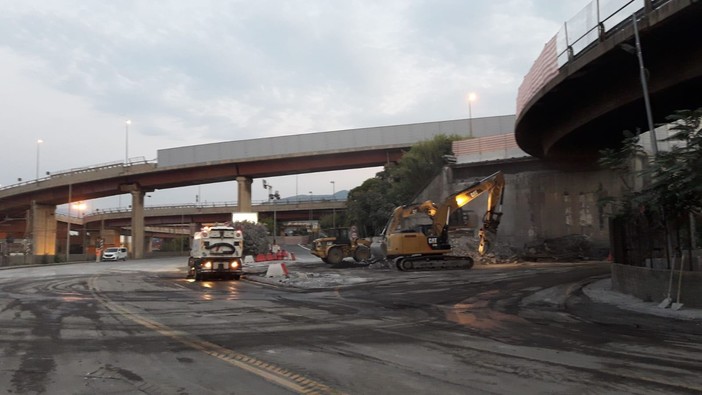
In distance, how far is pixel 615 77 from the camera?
18.8 meters

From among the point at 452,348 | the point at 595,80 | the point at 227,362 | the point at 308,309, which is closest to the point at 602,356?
the point at 452,348

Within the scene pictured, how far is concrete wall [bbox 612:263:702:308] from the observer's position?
12781 millimetres

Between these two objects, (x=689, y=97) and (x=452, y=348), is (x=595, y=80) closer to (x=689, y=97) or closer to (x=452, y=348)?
(x=689, y=97)

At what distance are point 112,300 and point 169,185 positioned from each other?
53.6m

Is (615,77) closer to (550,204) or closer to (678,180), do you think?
(678,180)

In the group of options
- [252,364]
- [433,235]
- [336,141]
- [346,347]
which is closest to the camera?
[252,364]

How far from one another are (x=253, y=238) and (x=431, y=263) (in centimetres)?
2965

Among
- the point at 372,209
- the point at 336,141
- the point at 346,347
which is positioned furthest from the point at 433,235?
the point at 336,141

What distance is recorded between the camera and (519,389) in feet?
20.1

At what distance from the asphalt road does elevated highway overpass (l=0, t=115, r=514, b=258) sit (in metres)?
45.2

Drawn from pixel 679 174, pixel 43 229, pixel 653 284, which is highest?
pixel 43 229

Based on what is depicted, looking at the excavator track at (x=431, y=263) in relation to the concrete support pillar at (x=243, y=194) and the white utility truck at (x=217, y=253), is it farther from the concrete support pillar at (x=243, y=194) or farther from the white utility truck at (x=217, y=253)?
the concrete support pillar at (x=243, y=194)

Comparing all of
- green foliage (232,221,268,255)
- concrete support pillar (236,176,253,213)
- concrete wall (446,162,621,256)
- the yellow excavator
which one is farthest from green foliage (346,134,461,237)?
concrete support pillar (236,176,253,213)

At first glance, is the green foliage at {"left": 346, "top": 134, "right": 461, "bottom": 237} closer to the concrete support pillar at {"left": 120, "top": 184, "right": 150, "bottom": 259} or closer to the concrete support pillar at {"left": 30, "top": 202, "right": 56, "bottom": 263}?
the concrete support pillar at {"left": 120, "top": 184, "right": 150, "bottom": 259}
